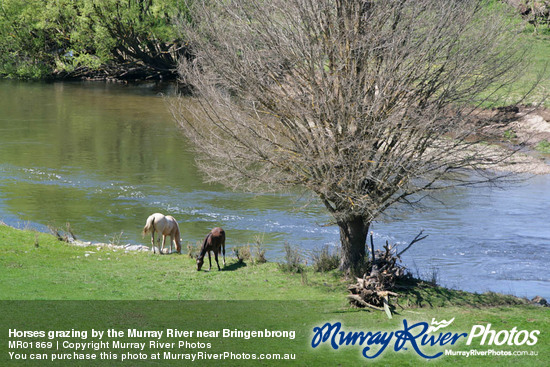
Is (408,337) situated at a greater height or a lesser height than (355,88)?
lesser

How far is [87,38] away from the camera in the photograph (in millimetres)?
58125

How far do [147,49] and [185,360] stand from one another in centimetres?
5518

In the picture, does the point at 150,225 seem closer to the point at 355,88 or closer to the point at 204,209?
the point at 204,209

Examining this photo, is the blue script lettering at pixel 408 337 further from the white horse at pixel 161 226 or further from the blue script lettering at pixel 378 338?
the white horse at pixel 161 226

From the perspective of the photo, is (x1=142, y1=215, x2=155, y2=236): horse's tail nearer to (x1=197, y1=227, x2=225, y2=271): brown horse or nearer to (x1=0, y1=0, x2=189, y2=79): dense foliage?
(x1=197, y1=227, x2=225, y2=271): brown horse

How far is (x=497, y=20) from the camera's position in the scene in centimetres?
1545

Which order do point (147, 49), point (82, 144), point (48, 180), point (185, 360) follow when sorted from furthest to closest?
point (147, 49), point (82, 144), point (48, 180), point (185, 360)

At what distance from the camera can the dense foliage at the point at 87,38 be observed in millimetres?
55875

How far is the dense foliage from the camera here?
55.9 meters

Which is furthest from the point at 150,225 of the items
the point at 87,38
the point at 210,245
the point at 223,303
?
the point at 87,38

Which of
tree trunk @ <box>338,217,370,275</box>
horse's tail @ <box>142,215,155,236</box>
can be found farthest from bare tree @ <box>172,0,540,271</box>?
horse's tail @ <box>142,215,155,236</box>

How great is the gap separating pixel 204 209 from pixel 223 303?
12442 mm

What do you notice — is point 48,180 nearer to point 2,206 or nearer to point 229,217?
point 2,206

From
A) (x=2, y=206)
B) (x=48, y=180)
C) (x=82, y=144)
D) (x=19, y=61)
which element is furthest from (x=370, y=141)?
(x=19, y=61)
